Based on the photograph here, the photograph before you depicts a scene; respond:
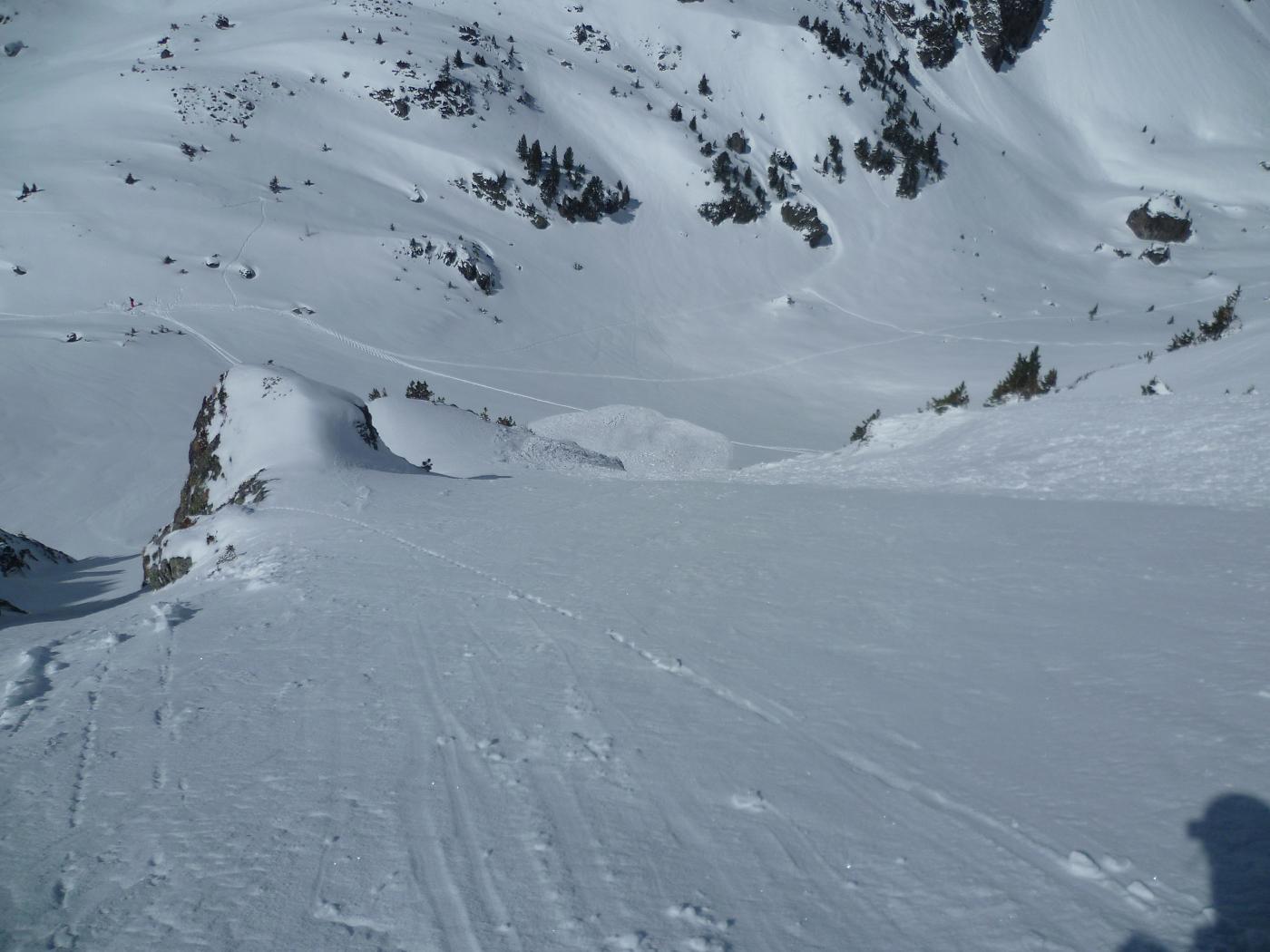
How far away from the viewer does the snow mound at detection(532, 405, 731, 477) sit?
16.9m

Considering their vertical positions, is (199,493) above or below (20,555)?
above

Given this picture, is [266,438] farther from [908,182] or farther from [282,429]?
[908,182]

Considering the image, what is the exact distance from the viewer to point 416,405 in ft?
41.0

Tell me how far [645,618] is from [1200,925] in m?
2.51

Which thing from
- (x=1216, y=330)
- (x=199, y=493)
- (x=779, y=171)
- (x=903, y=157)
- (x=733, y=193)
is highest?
(x=903, y=157)

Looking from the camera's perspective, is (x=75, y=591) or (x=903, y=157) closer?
(x=75, y=591)

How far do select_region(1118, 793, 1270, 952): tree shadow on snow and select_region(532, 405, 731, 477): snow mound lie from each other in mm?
13464

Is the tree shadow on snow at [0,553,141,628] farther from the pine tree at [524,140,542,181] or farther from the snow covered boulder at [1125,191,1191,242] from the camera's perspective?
the snow covered boulder at [1125,191,1191,242]

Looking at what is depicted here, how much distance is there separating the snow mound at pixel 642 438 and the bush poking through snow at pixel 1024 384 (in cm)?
596

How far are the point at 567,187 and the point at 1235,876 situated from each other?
127 feet

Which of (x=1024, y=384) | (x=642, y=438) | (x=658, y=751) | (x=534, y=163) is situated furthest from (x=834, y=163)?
(x=658, y=751)

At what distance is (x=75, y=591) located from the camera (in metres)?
7.87

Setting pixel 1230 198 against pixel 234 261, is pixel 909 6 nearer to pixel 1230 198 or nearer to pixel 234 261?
pixel 1230 198

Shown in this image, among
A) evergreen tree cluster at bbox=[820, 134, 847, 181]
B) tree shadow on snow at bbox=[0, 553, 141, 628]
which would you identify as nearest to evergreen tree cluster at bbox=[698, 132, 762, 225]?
evergreen tree cluster at bbox=[820, 134, 847, 181]
